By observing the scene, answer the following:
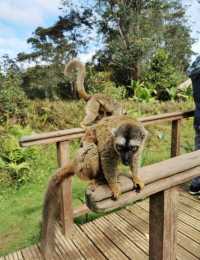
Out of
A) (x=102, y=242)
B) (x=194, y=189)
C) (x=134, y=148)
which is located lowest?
(x=102, y=242)

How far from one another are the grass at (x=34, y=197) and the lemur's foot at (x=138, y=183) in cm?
206

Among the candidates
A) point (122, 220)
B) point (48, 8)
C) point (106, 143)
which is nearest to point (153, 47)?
point (48, 8)

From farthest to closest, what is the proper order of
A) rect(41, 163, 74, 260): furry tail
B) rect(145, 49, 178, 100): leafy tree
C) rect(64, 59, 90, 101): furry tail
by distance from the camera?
rect(145, 49, 178, 100): leafy tree
rect(64, 59, 90, 101): furry tail
rect(41, 163, 74, 260): furry tail

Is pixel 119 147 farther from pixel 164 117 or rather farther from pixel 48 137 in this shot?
pixel 164 117

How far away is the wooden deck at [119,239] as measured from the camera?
2469mm

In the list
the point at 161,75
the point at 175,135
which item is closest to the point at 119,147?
the point at 175,135

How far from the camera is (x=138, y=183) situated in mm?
1343

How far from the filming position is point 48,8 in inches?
542

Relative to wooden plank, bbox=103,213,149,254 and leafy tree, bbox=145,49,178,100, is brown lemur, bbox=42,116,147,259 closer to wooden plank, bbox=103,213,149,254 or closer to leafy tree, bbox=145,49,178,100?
wooden plank, bbox=103,213,149,254

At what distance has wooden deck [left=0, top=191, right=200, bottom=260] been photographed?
8.10ft

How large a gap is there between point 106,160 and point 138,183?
10.3 inches

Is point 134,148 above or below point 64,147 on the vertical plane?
above

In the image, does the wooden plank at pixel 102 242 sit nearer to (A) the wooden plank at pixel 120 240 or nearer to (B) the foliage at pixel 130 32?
(A) the wooden plank at pixel 120 240

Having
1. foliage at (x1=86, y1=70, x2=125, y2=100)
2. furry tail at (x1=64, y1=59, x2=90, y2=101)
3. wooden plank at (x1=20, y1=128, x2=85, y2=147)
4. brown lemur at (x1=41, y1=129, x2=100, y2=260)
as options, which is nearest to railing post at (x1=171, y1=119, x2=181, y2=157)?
furry tail at (x1=64, y1=59, x2=90, y2=101)
